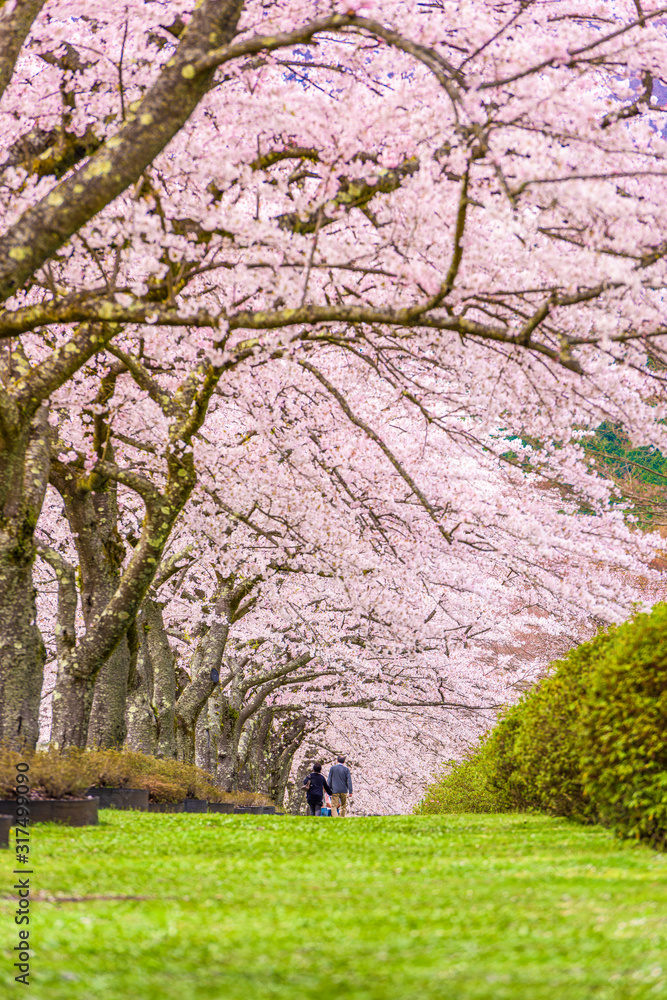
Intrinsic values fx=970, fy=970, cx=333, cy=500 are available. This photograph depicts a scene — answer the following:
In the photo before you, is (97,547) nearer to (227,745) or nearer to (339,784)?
(339,784)

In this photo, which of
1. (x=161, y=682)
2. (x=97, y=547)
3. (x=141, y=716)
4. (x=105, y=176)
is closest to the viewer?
(x=105, y=176)

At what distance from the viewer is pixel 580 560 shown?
16312 mm

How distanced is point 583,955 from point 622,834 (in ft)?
16.9

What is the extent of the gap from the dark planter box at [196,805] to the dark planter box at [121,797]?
8.74 ft

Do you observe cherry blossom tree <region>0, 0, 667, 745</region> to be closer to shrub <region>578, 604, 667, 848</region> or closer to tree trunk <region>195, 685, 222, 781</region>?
shrub <region>578, 604, 667, 848</region>

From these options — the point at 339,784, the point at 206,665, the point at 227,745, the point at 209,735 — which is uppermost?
the point at 206,665

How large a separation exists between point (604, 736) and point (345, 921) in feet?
14.8

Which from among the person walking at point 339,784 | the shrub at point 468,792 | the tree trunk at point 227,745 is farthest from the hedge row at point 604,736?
the tree trunk at point 227,745

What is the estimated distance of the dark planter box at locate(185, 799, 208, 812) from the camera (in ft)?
55.5

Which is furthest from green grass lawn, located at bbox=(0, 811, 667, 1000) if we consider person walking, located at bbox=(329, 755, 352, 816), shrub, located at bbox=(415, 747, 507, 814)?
person walking, located at bbox=(329, 755, 352, 816)

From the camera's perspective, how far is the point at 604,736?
8461 mm

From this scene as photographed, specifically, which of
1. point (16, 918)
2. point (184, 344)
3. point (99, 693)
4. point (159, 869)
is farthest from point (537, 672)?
point (16, 918)

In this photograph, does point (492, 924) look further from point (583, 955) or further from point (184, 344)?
point (184, 344)

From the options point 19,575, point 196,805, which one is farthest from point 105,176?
point 196,805
